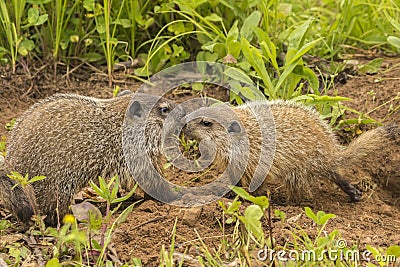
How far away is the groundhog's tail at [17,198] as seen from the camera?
3924 mm

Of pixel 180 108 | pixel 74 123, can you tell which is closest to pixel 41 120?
pixel 74 123

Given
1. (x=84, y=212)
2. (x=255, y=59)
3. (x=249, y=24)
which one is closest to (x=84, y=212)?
(x=84, y=212)

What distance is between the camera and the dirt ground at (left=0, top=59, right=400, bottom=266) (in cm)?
362

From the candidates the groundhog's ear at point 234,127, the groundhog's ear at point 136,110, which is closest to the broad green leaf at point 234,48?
the groundhog's ear at point 234,127

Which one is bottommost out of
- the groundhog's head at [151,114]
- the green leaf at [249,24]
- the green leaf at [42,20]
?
the groundhog's head at [151,114]

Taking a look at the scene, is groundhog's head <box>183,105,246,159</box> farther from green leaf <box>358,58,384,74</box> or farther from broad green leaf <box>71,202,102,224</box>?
green leaf <box>358,58,384,74</box>

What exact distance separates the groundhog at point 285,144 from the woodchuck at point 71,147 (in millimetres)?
333

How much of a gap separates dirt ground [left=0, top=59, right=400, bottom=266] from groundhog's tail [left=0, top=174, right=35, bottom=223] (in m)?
0.57

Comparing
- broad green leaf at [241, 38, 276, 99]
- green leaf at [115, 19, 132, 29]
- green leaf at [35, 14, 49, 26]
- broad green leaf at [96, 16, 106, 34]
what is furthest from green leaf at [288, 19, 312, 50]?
green leaf at [35, 14, 49, 26]

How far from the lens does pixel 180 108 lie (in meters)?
4.52

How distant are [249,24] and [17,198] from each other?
239 cm

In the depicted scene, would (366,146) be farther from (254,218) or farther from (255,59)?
(254,218)

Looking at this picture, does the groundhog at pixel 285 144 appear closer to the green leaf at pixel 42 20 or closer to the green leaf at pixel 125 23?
the green leaf at pixel 125 23

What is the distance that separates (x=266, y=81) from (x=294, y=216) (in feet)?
3.73
